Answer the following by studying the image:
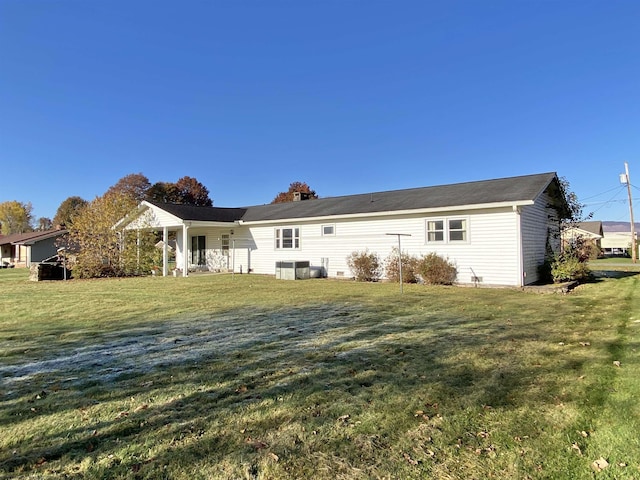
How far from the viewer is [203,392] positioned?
370 cm

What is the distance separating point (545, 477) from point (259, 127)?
28515mm

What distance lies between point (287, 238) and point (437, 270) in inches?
323

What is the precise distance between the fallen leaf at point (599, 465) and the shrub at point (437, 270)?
11575 mm

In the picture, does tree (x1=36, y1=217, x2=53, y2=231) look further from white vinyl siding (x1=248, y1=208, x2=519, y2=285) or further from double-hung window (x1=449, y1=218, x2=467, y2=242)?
double-hung window (x1=449, y1=218, x2=467, y2=242)

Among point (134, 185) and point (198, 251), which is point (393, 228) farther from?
point (134, 185)

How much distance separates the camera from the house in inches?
511

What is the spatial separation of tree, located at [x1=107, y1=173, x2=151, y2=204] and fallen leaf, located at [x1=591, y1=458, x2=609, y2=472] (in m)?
53.1

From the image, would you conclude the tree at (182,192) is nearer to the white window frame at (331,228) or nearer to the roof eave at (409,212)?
the roof eave at (409,212)

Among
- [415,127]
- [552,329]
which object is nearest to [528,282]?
[552,329]

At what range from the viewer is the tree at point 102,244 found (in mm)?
18906

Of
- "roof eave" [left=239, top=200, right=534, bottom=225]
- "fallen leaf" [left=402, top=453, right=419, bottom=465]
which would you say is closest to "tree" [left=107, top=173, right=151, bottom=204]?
"roof eave" [left=239, top=200, right=534, bottom=225]

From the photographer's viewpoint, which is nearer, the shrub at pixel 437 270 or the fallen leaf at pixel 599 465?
the fallen leaf at pixel 599 465

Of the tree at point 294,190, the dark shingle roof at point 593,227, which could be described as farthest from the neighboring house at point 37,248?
the dark shingle roof at point 593,227

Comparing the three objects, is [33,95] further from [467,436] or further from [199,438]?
[467,436]
